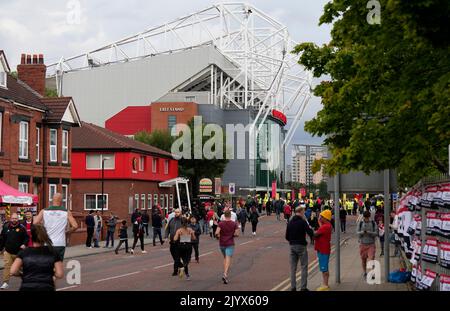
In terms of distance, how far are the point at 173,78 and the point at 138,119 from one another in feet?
24.9

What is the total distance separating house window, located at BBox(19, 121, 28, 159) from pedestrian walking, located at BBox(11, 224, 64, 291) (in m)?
32.4

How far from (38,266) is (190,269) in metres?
14.9

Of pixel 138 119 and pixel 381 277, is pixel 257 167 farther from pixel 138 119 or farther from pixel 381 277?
pixel 381 277

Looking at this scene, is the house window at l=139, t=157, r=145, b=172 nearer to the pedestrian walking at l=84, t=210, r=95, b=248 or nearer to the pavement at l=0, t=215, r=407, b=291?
the pedestrian walking at l=84, t=210, r=95, b=248

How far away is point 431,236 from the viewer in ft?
48.5

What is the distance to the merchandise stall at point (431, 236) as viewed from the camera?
13.4 metres

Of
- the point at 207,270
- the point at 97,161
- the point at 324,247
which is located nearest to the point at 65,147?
the point at 97,161

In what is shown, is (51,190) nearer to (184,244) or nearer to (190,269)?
(190,269)

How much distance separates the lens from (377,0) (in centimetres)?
1368

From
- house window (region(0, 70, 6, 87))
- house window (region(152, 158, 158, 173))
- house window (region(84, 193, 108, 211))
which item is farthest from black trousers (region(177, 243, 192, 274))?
house window (region(152, 158, 158, 173))

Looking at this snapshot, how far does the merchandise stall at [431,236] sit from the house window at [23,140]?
27670 millimetres

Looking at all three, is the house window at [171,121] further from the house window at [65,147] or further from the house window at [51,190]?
the house window at [51,190]

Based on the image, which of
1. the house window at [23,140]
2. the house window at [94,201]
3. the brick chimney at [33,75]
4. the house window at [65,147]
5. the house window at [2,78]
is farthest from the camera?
the house window at [94,201]

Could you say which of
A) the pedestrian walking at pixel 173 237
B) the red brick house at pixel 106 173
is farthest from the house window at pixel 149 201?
the pedestrian walking at pixel 173 237
